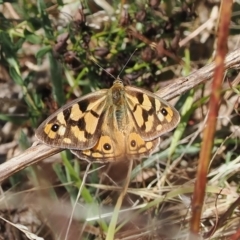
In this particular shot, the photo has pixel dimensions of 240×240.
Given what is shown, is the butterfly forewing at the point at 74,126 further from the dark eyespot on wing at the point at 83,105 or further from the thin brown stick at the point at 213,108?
the thin brown stick at the point at 213,108

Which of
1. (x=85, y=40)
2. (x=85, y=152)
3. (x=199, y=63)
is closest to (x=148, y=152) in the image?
(x=85, y=152)

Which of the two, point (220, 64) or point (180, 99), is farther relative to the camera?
point (180, 99)

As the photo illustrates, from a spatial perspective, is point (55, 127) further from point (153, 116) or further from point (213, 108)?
point (213, 108)

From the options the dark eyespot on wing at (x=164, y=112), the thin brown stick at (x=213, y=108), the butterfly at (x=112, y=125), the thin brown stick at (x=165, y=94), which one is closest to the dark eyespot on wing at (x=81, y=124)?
the butterfly at (x=112, y=125)

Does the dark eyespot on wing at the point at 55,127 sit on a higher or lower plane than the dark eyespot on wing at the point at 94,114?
higher

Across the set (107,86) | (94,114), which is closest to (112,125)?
(94,114)

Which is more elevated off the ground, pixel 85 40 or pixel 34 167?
pixel 85 40

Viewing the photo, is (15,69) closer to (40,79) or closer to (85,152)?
(40,79)
